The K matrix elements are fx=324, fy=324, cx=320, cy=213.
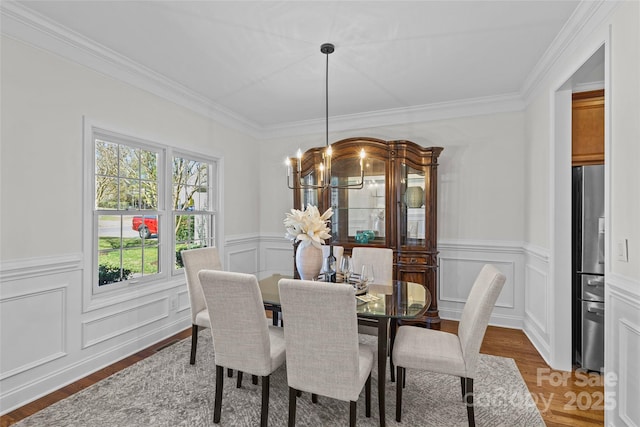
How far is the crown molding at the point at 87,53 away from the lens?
6.98ft

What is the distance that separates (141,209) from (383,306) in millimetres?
2517

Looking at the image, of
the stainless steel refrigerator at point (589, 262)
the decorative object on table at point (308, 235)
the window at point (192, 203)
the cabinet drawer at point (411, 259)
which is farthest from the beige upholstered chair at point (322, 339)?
the window at point (192, 203)

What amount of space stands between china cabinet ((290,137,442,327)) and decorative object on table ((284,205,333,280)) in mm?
1011

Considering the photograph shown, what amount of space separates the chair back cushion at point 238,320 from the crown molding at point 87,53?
2.07 metres

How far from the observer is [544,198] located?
293 cm

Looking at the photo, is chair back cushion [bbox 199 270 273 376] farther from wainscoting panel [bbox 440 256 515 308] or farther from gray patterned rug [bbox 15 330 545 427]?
wainscoting panel [bbox 440 256 515 308]

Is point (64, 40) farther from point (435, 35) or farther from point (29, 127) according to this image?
point (435, 35)

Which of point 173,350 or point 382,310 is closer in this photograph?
point 382,310

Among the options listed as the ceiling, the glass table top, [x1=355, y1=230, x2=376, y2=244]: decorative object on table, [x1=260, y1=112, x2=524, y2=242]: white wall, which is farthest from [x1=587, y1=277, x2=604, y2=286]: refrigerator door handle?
[x1=355, y1=230, x2=376, y2=244]: decorative object on table

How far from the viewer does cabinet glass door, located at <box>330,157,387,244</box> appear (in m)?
3.85

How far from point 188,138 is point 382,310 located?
2874 mm

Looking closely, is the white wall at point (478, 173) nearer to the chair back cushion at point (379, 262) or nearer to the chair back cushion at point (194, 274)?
the chair back cushion at point (379, 262)

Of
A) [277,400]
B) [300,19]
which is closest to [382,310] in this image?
[277,400]

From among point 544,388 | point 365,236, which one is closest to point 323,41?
point 365,236
